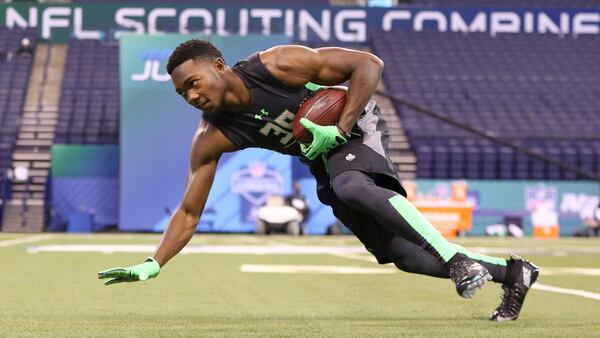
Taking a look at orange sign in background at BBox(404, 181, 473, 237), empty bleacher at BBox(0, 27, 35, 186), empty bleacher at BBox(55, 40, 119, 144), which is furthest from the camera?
empty bleacher at BBox(55, 40, 119, 144)

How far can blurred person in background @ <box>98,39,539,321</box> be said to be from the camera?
11.1 ft

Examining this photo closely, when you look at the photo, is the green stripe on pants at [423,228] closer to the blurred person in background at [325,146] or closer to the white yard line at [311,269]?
the blurred person in background at [325,146]

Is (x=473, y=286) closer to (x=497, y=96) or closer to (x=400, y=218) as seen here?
(x=400, y=218)

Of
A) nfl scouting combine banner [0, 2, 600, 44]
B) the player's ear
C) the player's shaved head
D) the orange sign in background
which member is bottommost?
the orange sign in background

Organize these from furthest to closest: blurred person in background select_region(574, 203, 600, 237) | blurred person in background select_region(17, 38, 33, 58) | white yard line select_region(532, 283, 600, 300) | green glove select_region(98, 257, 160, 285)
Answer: blurred person in background select_region(17, 38, 33, 58), blurred person in background select_region(574, 203, 600, 237), white yard line select_region(532, 283, 600, 300), green glove select_region(98, 257, 160, 285)

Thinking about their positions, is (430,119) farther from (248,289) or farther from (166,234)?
(166,234)

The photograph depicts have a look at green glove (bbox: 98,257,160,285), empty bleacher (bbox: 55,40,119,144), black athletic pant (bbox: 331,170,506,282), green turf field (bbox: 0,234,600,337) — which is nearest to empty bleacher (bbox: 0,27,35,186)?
empty bleacher (bbox: 55,40,119,144)

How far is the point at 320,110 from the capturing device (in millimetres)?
3564

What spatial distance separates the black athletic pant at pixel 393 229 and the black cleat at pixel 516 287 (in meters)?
0.05

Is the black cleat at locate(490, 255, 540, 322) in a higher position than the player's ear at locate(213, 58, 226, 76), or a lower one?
lower

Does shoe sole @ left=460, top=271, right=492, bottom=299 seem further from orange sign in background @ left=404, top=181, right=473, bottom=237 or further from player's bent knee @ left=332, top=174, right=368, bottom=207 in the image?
orange sign in background @ left=404, top=181, right=473, bottom=237

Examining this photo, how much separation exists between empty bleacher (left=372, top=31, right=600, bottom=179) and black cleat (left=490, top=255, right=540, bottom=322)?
580 inches

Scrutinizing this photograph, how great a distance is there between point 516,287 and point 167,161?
46.1 feet

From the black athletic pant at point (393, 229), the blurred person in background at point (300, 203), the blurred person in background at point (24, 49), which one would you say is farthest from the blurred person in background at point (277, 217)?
the black athletic pant at point (393, 229)
